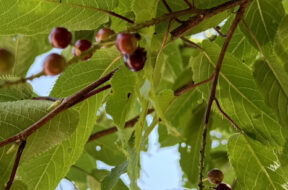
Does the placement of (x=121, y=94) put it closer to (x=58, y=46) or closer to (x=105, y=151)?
(x=58, y=46)

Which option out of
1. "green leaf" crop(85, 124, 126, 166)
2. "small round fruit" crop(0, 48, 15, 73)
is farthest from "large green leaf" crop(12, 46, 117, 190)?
"green leaf" crop(85, 124, 126, 166)

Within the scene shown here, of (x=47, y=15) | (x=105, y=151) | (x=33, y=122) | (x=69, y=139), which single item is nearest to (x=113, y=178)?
(x=69, y=139)

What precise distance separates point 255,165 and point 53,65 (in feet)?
2.11

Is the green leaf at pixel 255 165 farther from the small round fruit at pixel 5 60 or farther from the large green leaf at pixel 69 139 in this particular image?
the small round fruit at pixel 5 60

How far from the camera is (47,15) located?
856 millimetres

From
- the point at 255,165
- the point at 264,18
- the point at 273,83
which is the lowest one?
the point at 255,165

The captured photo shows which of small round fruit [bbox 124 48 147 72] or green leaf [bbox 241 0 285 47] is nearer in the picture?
small round fruit [bbox 124 48 147 72]

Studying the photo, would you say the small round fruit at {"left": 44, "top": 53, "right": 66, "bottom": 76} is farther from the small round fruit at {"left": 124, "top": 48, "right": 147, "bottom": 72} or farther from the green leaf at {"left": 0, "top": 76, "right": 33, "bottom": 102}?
the green leaf at {"left": 0, "top": 76, "right": 33, "bottom": 102}

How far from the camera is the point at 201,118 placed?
60.1 inches

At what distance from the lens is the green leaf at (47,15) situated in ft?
2.77

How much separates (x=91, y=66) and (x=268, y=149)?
42 cm

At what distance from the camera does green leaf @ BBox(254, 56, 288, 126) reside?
3.14ft

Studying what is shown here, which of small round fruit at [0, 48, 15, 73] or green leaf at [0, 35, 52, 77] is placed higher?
green leaf at [0, 35, 52, 77]

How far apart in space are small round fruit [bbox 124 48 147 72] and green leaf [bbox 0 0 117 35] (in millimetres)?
300
